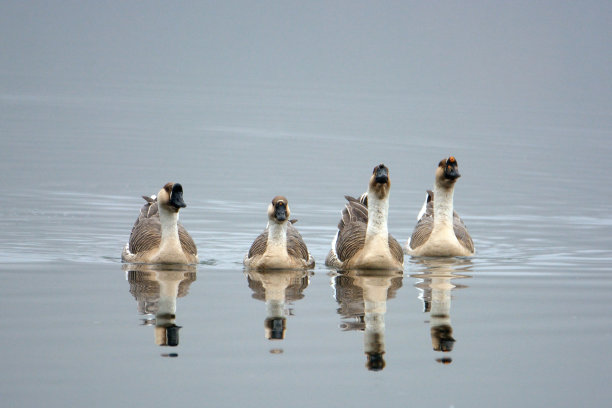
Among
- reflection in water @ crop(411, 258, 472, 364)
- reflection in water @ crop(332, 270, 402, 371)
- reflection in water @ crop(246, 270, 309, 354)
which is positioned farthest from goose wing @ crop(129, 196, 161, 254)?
reflection in water @ crop(411, 258, 472, 364)

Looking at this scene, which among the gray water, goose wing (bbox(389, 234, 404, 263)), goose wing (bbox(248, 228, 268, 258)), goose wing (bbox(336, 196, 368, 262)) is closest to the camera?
the gray water

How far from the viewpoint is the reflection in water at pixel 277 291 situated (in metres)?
14.4

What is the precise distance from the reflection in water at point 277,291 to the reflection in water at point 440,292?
1734mm

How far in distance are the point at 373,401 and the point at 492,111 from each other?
6561 centimetres

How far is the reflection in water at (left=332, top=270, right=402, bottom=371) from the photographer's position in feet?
44.0

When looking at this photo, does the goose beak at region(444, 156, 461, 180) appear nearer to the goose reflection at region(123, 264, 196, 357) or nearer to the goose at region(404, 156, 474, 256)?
the goose at region(404, 156, 474, 256)

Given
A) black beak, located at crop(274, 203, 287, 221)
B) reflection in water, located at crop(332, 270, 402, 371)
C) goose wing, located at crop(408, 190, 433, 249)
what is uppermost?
goose wing, located at crop(408, 190, 433, 249)

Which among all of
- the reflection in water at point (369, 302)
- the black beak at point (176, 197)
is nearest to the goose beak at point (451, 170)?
the reflection in water at point (369, 302)

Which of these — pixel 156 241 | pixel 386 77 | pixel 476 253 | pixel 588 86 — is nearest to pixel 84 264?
pixel 156 241

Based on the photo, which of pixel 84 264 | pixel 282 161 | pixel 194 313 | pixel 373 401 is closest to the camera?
pixel 373 401

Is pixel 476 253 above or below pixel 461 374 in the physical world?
above

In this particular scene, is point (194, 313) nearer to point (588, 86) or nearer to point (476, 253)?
point (476, 253)

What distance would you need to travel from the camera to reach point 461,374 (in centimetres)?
1244

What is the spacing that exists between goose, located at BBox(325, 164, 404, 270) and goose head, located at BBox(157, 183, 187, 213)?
2.77 m
